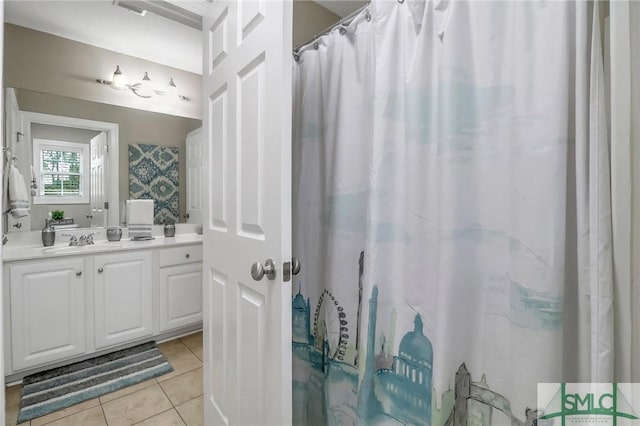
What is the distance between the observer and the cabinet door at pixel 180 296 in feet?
8.29

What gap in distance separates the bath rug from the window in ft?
4.09

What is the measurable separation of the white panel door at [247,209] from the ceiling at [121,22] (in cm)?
80

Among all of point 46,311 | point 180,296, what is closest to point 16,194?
point 46,311

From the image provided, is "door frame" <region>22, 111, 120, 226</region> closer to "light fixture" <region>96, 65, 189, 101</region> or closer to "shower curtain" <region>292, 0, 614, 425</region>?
"light fixture" <region>96, 65, 189, 101</region>

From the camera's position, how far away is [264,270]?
101 centimetres

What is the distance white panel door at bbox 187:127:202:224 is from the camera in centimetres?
301

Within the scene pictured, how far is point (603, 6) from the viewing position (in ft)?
2.45

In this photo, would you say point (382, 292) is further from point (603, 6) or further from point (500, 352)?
point (603, 6)

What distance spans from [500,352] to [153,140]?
121 inches

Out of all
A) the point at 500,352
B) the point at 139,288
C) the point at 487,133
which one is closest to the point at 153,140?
the point at 139,288

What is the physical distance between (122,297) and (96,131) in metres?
1.40

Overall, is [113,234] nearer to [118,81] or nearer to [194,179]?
[194,179]

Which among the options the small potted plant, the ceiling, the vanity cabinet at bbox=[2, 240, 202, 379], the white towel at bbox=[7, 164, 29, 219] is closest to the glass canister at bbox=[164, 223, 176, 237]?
the vanity cabinet at bbox=[2, 240, 202, 379]
